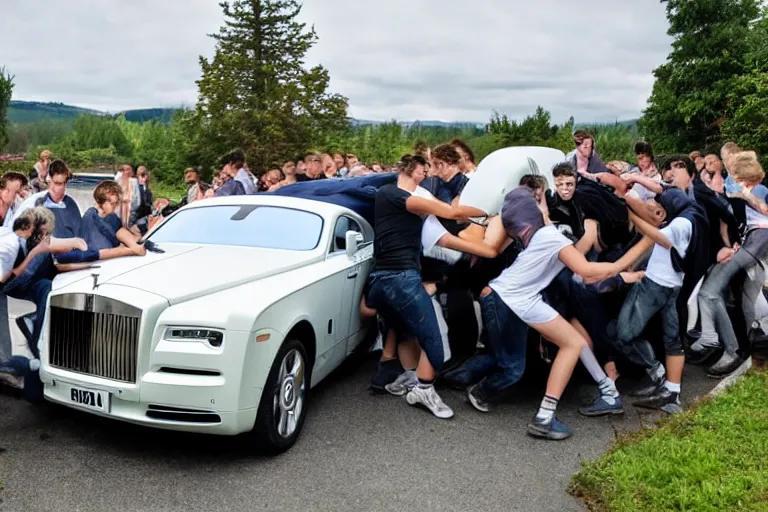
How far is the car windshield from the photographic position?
618cm

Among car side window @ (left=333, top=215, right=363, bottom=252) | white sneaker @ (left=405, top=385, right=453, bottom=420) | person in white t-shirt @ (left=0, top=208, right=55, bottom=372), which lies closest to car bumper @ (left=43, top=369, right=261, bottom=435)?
person in white t-shirt @ (left=0, top=208, right=55, bottom=372)

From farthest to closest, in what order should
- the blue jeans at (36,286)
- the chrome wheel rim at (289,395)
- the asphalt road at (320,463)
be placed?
the blue jeans at (36,286) < the chrome wheel rim at (289,395) < the asphalt road at (320,463)

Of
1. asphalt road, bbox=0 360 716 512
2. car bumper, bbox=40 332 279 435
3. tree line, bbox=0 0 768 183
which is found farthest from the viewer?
tree line, bbox=0 0 768 183

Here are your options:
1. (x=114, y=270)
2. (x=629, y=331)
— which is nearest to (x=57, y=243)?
(x=114, y=270)

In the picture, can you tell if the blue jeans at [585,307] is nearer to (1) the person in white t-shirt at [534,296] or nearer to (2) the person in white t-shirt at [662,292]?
(2) the person in white t-shirt at [662,292]

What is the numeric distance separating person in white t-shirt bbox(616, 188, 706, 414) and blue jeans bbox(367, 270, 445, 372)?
64.4 inches

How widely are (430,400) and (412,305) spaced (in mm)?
836

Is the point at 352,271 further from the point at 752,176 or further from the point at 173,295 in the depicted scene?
the point at 752,176

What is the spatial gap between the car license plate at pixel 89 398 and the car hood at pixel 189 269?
0.69 m

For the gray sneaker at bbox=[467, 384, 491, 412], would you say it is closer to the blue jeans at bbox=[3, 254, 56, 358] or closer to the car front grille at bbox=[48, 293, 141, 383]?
the car front grille at bbox=[48, 293, 141, 383]

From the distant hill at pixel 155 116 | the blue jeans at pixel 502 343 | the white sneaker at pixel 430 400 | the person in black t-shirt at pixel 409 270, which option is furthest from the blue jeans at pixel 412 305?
the distant hill at pixel 155 116

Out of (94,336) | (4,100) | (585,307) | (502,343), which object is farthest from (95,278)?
(4,100)

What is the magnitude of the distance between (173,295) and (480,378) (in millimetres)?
3027

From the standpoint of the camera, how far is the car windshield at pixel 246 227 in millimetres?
6180
